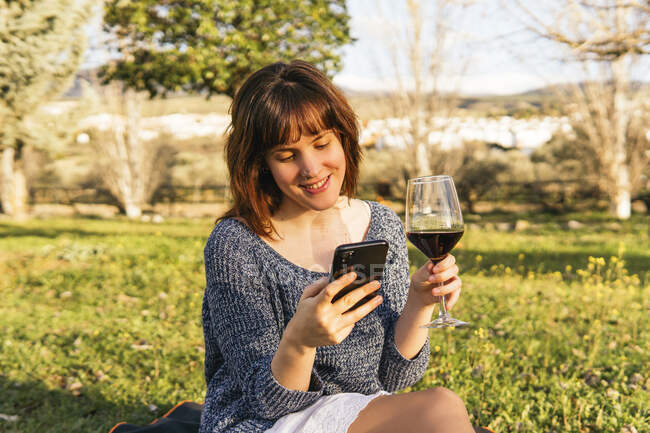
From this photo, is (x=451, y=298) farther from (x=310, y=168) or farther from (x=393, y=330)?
(x=310, y=168)

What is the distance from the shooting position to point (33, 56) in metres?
9.62

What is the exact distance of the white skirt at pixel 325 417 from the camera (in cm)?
175

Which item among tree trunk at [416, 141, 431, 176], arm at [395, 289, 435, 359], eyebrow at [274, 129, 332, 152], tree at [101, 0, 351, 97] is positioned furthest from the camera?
tree trunk at [416, 141, 431, 176]

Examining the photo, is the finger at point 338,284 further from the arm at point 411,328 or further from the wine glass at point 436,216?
the arm at point 411,328

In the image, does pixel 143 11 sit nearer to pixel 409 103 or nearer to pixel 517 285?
pixel 517 285

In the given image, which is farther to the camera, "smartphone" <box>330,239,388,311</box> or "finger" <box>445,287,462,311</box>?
"finger" <box>445,287,462,311</box>

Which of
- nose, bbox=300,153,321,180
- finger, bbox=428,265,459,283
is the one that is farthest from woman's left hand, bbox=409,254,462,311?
nose, bbox=300,153,321,180

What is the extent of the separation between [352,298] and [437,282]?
54cm

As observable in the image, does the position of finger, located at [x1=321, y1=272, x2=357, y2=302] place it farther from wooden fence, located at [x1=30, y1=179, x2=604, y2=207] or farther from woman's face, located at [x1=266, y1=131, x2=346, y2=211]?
wooden fence, located at [x1=30, y1=179, x2=604, y2=207]

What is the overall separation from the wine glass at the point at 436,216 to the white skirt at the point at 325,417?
39 cm

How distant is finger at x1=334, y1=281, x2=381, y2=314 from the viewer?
1409 mm

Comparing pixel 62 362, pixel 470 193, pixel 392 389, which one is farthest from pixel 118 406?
pixel 470 193

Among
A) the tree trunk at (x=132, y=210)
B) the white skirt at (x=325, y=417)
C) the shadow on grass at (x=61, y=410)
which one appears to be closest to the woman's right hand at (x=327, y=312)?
the white skirt at (x=325, y=417)

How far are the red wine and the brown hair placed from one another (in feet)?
1.66
